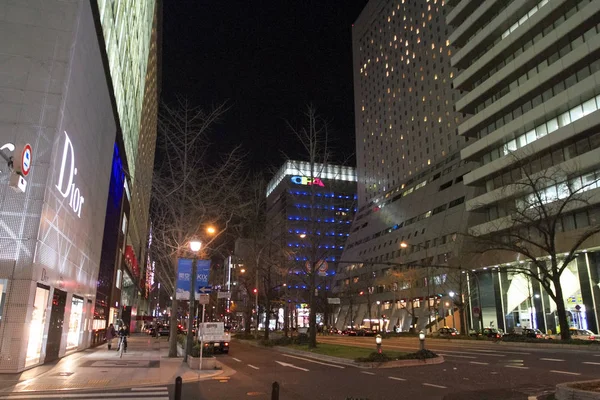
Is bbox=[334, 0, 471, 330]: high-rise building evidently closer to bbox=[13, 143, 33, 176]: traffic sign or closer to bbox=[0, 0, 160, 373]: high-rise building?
bbox=[0, 0, 160, 373]: high-rise building

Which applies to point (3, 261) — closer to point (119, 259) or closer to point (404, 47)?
point (119, 259)

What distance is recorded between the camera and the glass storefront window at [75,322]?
26172 mm

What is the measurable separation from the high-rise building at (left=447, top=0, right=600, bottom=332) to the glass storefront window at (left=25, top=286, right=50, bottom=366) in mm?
38553

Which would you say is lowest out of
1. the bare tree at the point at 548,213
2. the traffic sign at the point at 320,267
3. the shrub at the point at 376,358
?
the shrub at the point at 376,358

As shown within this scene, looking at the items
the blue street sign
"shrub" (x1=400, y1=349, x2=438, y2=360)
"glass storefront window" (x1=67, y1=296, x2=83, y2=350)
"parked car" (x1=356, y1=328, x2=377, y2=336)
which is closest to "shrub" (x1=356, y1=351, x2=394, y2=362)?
"shrub" (x1=400, y1=349, x2=438, y2=360)

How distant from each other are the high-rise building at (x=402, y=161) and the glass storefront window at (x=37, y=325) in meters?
56.7

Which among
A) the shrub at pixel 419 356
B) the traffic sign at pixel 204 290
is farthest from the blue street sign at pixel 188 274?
the shrub at pixel 419 356

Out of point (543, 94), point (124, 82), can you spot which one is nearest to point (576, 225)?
point (543, 94)

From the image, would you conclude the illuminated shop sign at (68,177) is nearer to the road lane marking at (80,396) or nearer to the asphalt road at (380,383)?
the road lane marking at (80,396)

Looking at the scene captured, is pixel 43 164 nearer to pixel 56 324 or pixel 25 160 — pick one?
pixel 25 160

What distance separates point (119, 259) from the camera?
159ft

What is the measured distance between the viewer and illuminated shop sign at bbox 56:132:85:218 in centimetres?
1908

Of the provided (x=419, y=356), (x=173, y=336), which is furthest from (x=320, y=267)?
(x=419, y=356)

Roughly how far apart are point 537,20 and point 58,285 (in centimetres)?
5903
